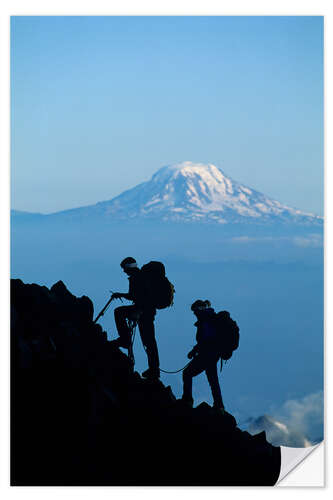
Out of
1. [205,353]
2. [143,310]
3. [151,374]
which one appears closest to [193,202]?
[143,310]

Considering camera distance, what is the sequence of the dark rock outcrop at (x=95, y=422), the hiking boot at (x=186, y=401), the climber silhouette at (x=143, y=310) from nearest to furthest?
the dark rock outcrop at (x=95, y=422)
the hiking boot at (x=186, y=401)
the climber silhouette at (x=143, y=310)

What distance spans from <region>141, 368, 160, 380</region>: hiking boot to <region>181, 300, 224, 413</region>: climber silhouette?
8.2 inches

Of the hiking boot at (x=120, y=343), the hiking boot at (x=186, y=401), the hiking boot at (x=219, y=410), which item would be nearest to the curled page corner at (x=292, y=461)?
the hiking boot at (x=219, y=410)

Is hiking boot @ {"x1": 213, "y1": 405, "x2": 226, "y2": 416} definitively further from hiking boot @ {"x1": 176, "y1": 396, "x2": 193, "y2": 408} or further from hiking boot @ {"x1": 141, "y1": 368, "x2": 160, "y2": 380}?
hiking boot @ {"x1": 141, "y1": 368, "x2": 160, "y2": 380}

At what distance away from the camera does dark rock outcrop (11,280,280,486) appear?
14.4 ft

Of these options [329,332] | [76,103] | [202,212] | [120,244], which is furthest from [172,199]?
[329,332]

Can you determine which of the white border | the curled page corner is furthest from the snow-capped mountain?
the white border

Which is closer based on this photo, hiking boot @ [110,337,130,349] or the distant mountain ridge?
hiking boot @ [110,337,130,349]

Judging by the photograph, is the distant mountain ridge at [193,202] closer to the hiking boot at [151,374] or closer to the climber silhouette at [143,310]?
the climber silhouette at [143,310]

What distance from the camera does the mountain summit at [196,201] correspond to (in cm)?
496

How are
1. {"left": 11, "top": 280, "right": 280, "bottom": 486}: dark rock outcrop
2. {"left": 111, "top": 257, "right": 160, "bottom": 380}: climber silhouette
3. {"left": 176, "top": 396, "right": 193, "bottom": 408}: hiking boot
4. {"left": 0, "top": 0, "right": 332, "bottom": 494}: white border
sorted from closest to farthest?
{"left": 11, "top": 280, "right": 280, "bottom": 486}: dark rock outcrop < {"left": 176, "top": 396, "right": 193, "bottom": 408}: hiking boot < {"left": 111, "top": 257, "right": 160, "bottom": 380}: climber silhouette < {"left": 0, "top": 0, "right": 332, "bottom": 494}: white border

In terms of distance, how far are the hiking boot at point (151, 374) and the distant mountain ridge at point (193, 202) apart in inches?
49.7

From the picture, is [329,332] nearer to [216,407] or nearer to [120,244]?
[216,407]

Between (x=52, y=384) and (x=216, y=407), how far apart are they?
1250 mm
